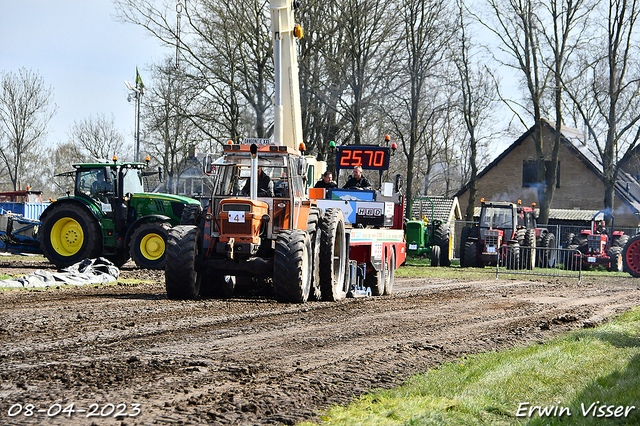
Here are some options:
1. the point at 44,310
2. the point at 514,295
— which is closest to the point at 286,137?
the point at 514,295

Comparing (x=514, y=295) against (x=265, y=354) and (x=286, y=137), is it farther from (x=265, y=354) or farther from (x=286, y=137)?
(x=265, y=354)

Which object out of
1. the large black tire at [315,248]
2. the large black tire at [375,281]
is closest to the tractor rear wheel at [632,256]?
the large black tire at [375,281]

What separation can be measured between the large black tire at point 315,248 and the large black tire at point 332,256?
0.40 feet

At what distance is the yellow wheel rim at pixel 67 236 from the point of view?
18359 mm

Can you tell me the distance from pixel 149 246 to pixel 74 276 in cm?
360

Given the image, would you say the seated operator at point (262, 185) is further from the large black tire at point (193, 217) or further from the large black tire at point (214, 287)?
the large black tire at point (214, 287)

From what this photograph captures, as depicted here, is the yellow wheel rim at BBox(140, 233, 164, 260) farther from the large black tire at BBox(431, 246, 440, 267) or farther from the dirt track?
the large black tire at BBox(431, 246, 440, 267)

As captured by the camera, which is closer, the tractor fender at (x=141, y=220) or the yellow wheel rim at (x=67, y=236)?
the tractor fender at (x=141, y=220)

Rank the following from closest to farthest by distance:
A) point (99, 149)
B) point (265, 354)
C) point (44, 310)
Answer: point (265, 354) → point (44, 310) → point (99, 149)

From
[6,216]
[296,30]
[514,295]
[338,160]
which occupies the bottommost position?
[514,295]

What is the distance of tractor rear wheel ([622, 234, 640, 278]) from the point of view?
24688 mm

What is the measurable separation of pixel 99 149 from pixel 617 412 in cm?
5507

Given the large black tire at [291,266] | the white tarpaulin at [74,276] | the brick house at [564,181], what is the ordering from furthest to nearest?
the brick house at [564,181] < the white tarpaulin at [74,276] < the large black tire at [291,266]

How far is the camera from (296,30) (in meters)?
17.6
